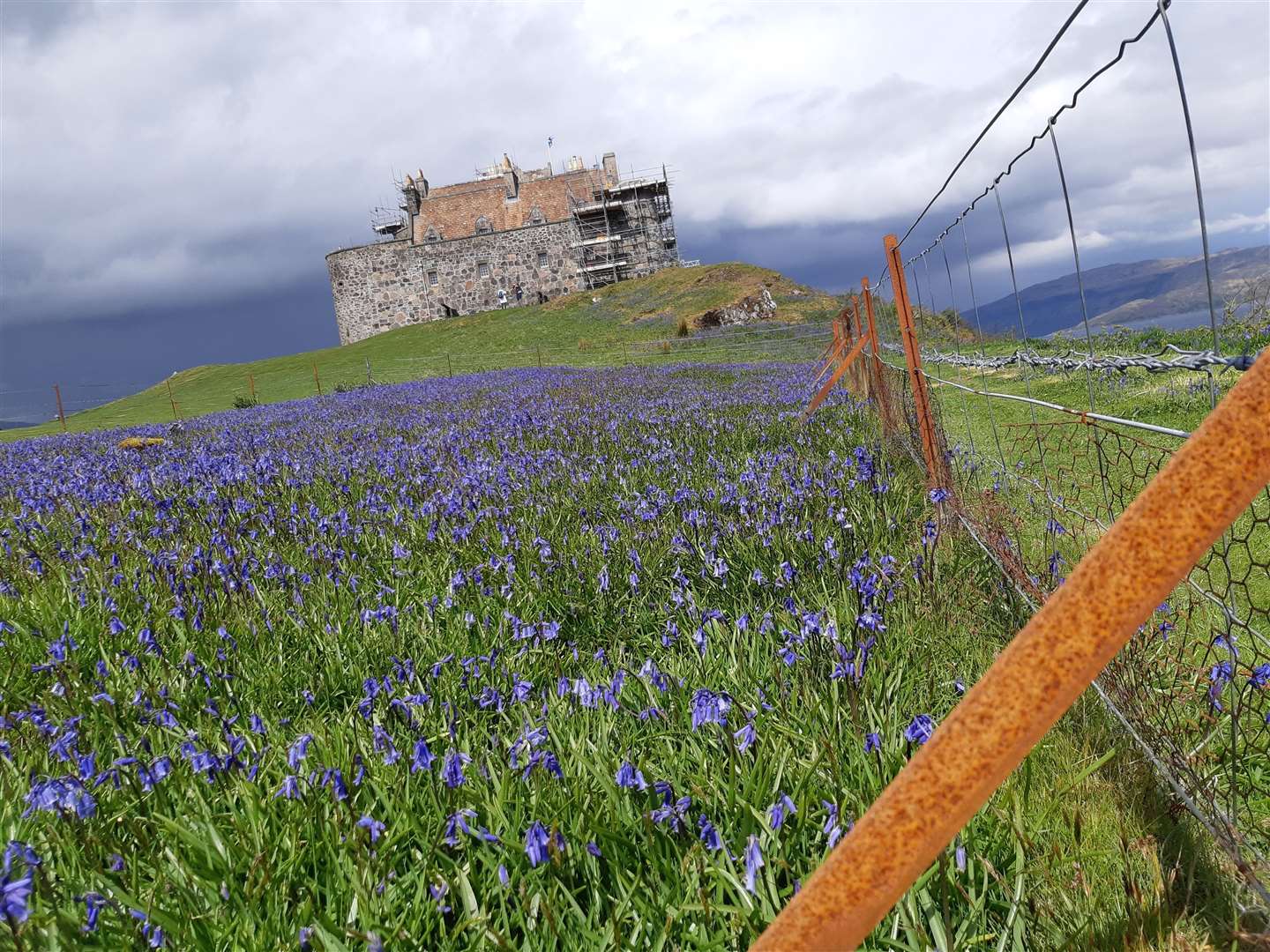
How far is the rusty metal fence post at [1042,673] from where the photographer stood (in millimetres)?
749

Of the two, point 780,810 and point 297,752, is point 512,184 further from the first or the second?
point 780,810

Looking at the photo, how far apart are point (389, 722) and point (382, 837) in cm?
84

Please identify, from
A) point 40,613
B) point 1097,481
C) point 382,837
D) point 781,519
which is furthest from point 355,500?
point 1097,481

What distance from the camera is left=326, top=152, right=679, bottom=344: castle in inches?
2552

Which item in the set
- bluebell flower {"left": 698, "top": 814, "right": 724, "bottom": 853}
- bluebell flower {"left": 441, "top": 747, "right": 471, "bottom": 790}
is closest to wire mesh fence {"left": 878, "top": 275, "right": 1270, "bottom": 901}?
bluebell flower {"left": 698, "top": 814, "right": 724, "bottom": 853}

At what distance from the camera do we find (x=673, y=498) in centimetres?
548

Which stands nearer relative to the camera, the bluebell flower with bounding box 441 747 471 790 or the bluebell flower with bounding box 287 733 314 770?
the bluebell flower with bounding box 441 747 471 790

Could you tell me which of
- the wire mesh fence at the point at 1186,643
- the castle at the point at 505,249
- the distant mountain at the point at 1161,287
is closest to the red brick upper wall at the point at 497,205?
the castle at the point at 505,249

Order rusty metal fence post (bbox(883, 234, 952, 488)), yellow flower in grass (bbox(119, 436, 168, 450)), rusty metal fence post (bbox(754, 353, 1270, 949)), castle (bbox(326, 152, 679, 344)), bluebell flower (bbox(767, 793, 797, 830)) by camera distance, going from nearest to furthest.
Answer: rusty metal fence post (bbox(754, 353, 1270, 949)) → bluebell flower (bbox(767, 793, 797, 830)) → rusty metal fence post (bbox(883, 234, 952, 488)) → yellow flower in grass (bbox(119, 436, 168, 450)) → castle (bbox(326, 152, 679, 344))

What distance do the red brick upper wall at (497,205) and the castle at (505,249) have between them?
0.25 feet

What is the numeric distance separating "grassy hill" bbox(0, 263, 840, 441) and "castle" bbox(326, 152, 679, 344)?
5.65 m

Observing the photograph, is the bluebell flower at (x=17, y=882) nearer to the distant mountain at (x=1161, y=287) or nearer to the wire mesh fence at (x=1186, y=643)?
the wire mesh fence at (x=1186, y=643)

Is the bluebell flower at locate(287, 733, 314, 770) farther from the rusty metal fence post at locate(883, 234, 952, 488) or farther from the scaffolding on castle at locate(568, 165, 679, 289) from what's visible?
the scaffolding on castle at locate(568, 165, 679, 289)

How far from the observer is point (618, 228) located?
6606cm
